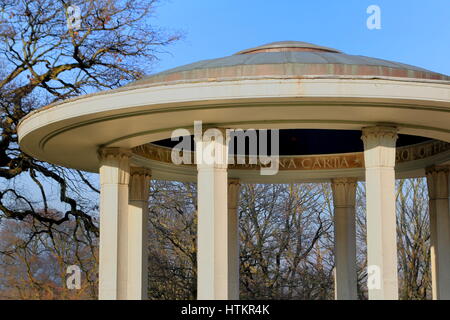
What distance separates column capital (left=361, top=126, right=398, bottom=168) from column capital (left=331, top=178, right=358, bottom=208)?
10.4 m

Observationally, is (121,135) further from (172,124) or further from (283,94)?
(283,94)

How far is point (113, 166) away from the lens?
848 inches

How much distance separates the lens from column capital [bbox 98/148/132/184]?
70.3 ft

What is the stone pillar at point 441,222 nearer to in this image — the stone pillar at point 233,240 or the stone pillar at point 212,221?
the stone pillar at point 233,240

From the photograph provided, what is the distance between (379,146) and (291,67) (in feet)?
10.4

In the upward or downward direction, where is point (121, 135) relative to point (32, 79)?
downward

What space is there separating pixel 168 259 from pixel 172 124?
1191 inches

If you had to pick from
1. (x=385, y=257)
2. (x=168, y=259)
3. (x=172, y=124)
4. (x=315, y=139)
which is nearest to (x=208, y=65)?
(x=172, y=124)

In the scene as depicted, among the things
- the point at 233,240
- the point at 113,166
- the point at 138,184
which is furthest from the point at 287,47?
the point at 233,240

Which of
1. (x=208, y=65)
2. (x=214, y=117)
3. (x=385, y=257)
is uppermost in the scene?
(x=208, y=65)

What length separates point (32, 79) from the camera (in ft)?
108

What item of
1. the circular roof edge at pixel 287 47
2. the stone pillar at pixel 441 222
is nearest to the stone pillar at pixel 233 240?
the circular roof edge at pixel 287 47

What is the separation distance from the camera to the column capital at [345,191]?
2936cm

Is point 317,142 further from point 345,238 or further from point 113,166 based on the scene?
point 113,166
